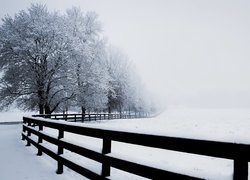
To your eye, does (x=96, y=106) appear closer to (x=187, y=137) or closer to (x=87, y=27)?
(x=87, y=27)

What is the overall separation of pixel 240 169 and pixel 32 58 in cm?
2312

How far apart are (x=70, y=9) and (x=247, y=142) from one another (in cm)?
3312

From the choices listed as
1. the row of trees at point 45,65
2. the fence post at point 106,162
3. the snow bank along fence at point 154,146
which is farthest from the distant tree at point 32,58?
the fence post at point 106,162

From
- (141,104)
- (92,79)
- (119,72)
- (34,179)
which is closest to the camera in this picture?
(34,179)

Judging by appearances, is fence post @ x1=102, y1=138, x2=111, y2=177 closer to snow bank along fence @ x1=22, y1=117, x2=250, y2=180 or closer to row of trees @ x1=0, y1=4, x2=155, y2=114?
snow bank along fence @ x1=22, y1=117, x2=250, y2=180

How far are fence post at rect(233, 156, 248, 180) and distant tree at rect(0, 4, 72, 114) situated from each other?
21.9m

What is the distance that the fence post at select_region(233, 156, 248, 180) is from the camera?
232 centimetres

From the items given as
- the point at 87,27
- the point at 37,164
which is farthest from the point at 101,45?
the point at 37,164

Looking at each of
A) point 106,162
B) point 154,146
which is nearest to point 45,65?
point 106,162

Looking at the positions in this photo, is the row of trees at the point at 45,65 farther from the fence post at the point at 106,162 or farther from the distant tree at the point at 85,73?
the fence post at the point at 106,162

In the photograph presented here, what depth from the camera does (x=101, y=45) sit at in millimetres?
31734

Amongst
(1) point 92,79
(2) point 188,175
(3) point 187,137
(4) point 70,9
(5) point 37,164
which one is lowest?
(5) point 37,164

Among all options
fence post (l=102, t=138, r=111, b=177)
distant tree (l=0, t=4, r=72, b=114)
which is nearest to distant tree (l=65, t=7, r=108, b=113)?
distant tree (l=0, t=4, r=72, b=114)

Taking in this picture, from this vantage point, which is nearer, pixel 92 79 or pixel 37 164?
pixel 37 164
